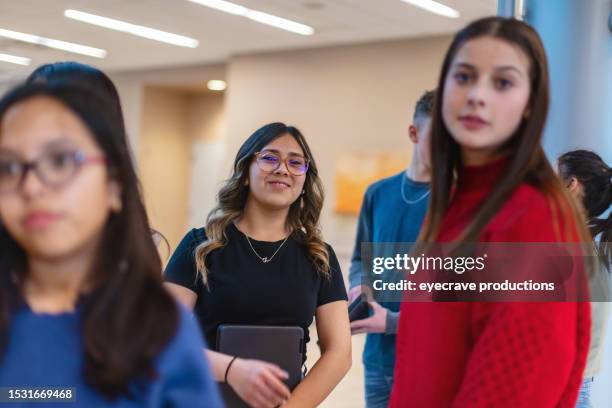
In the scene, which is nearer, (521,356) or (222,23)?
(521,356)

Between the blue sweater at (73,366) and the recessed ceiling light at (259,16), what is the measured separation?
25.3 feet

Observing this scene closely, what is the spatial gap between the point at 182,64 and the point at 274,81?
2317mm

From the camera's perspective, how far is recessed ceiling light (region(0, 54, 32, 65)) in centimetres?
1216

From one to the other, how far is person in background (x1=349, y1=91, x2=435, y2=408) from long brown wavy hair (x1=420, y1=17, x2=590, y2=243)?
1193 millimetres

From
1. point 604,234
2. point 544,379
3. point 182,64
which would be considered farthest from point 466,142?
point 182,64

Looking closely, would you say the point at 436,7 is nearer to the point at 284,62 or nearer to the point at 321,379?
the point at 284,62

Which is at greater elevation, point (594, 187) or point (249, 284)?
point (594, 187)

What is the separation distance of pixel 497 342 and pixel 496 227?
171 mm

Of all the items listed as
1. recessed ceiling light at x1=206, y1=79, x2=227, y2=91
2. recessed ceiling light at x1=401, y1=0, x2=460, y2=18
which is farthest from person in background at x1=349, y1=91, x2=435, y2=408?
A: recessed ceiling light at x1=206, y1=79, x2=227, y2=91

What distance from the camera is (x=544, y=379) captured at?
120 centimetres

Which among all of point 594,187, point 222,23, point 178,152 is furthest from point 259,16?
point 594,187

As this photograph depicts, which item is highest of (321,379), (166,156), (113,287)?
(166,156)

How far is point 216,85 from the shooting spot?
13484mm

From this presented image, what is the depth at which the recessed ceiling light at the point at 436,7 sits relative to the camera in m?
8.04
